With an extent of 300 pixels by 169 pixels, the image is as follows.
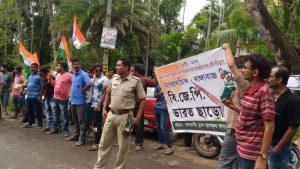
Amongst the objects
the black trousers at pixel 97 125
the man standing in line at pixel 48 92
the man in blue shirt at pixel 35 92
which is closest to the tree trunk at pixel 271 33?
the black trousers at pixel 97 125

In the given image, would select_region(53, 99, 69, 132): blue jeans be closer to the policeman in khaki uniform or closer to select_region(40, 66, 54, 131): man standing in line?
select_region(40, 66, 54, 131): man standing in line

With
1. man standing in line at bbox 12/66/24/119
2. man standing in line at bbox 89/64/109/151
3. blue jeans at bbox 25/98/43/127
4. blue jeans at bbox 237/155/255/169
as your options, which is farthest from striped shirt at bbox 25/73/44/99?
blue jeans at bbox 237/155/255/169

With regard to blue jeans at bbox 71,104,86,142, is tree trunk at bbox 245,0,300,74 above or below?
above

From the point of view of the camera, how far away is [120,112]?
544cm

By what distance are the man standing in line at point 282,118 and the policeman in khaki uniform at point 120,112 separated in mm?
2000

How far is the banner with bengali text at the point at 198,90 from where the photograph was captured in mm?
6121

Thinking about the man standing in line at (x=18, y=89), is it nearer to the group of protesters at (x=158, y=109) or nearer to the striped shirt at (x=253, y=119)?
the group of protesters at (x=158, y=109)

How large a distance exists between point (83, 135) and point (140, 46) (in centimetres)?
1020

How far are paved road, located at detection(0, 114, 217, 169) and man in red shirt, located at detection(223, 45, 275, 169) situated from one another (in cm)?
324

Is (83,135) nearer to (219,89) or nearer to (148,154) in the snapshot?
(148,154)

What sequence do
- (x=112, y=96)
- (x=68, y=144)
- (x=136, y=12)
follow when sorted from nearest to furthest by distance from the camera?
(x=112, y=96) < (x=68, y=144) < (x=136, y=12)

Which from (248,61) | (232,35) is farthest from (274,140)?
(232,35)

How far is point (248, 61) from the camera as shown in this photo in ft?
11.7

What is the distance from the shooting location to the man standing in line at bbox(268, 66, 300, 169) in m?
3.98
